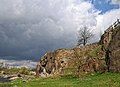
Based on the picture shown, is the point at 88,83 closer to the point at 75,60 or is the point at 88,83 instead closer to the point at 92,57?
the point at 92,57

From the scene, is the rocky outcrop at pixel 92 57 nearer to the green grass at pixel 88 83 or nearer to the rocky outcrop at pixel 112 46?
the rocky outcrop at pixel 112 46

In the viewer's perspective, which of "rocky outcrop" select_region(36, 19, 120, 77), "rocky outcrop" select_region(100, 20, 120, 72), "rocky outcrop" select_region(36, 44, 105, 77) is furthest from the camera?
"rocky outcrop" select_region(36, 44, 105, 77)

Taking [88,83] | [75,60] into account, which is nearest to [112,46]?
[75,60]

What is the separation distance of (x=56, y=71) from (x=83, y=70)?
1463 centimetres

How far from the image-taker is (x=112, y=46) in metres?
86.4

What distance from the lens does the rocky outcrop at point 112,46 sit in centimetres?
8031

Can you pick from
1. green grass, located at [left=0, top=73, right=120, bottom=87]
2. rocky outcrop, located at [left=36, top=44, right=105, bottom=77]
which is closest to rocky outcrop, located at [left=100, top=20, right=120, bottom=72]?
rocky outcrop, located at [left=36, top=44, right=105, bottom=77]

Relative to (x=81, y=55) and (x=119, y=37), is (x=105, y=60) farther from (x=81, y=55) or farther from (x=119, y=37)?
(x=81, y=55)

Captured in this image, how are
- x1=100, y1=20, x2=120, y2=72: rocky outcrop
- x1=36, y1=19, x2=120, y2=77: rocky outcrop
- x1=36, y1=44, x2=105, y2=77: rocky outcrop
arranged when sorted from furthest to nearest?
x1=36, y1=44, x2=105, y2=77: rocky outcrop
x1=36, y1=19, x2=120, y2=77: rocky outcrop
x1=100, y1=20, x2=120, y2=72: rocky outcrop

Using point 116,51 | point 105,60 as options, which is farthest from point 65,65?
point 116,51

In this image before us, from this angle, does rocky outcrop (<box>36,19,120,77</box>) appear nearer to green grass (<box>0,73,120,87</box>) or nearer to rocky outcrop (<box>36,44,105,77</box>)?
rocky outcrop (<box>36,44,105,77</box>)

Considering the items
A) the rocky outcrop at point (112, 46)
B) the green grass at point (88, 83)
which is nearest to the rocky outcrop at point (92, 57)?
the rocky outcrop at point (112, 46)

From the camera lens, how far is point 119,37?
8538cm

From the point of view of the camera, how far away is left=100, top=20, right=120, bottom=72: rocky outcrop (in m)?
80.3
